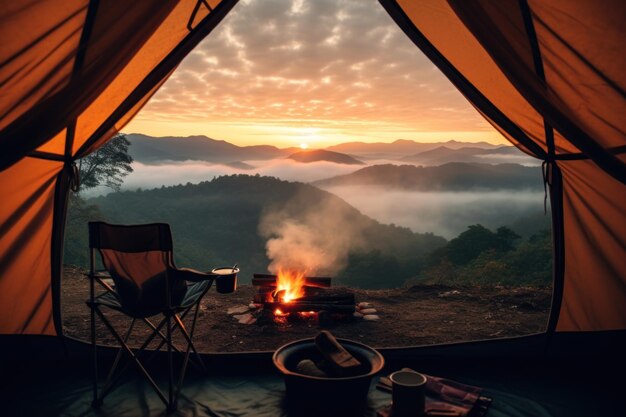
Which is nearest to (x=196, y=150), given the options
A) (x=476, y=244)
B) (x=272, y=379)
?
(x=476, y=244)

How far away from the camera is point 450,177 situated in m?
69.1

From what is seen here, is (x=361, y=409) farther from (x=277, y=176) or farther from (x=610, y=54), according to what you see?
(x=277, y=176)

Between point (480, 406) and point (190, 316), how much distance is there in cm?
336

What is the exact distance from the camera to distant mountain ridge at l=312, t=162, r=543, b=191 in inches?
2623

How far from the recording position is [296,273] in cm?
562

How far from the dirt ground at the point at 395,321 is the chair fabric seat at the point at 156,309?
0.98 m

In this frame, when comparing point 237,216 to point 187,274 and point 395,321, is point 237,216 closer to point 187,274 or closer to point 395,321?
point 395,321

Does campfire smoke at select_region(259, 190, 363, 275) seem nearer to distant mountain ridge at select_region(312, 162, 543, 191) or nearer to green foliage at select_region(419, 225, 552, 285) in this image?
green foliage at select_region(419, 225, 552, 285)

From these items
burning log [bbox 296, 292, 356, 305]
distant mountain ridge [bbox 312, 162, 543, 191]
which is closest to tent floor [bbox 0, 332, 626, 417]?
burning log [bbox 296, 292, 356, 305]

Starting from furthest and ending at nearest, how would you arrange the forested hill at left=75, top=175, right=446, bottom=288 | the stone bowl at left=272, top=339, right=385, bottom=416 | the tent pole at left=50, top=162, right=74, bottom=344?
the forested hill at left=75, top=175, right=446, bottom=288
the tent pole at left=50, top=162, right=74, bottom=344
the stone bowl at left=272, top=339, right=385, bottom=416

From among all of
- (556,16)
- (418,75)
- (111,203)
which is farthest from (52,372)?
(111,203)

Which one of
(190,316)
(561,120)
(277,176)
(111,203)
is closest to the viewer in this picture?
(561,120)

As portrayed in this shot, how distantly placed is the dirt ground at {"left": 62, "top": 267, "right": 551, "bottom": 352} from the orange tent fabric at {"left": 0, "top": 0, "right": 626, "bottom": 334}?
116 centimetres

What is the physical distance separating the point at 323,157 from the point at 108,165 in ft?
164
